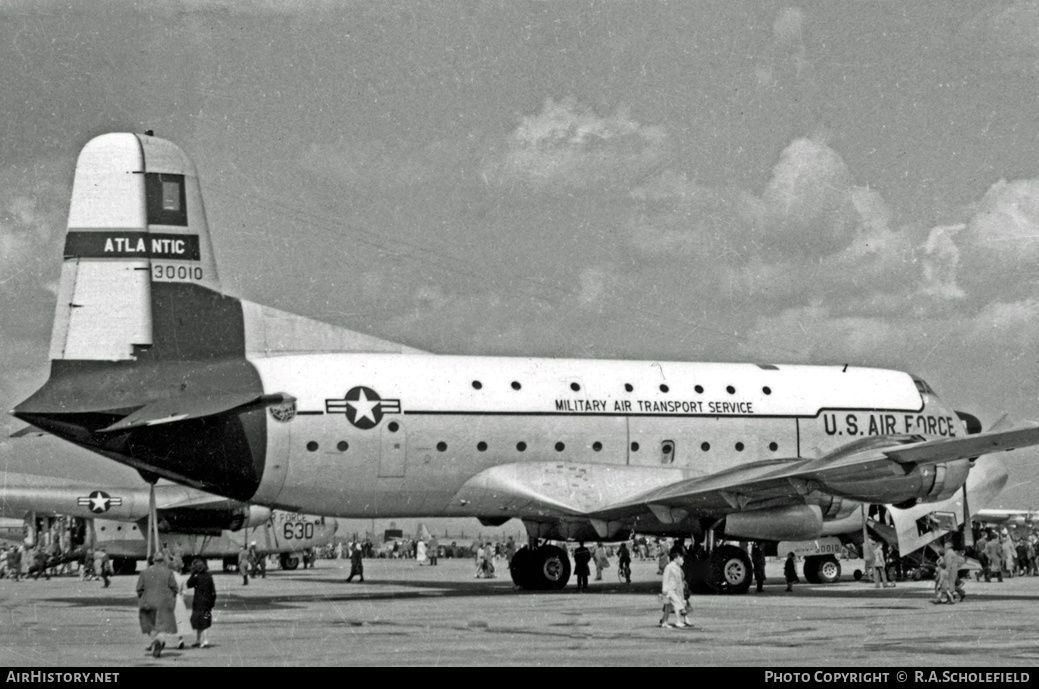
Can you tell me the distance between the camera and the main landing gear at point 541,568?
26859 mm

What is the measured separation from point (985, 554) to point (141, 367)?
2069cm

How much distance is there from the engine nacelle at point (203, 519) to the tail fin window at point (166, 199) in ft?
65.5

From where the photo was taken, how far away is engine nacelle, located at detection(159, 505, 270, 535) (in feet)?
137

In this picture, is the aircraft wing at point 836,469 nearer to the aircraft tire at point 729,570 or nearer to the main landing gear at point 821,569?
the aircraft tire at point 729,570

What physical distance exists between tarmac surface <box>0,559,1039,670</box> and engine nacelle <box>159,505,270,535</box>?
14.8 meters

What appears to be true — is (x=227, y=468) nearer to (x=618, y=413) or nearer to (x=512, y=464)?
(x=512, y=464)

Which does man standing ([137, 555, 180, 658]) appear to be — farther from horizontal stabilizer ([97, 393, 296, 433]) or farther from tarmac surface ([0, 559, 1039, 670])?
horizontal stabilizer ([97, 393, 296, 433])

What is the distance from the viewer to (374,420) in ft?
76.2

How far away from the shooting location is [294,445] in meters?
22.6

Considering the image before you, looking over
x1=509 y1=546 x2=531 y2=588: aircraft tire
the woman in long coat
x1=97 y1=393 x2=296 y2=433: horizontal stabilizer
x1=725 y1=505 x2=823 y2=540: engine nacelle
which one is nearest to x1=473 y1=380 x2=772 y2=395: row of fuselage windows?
x1=725 y1=505 x2=823 y2=540: engine nacelle

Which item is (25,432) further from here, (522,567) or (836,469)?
(836,469)

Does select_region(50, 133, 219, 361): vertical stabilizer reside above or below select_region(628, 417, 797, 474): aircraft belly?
above
